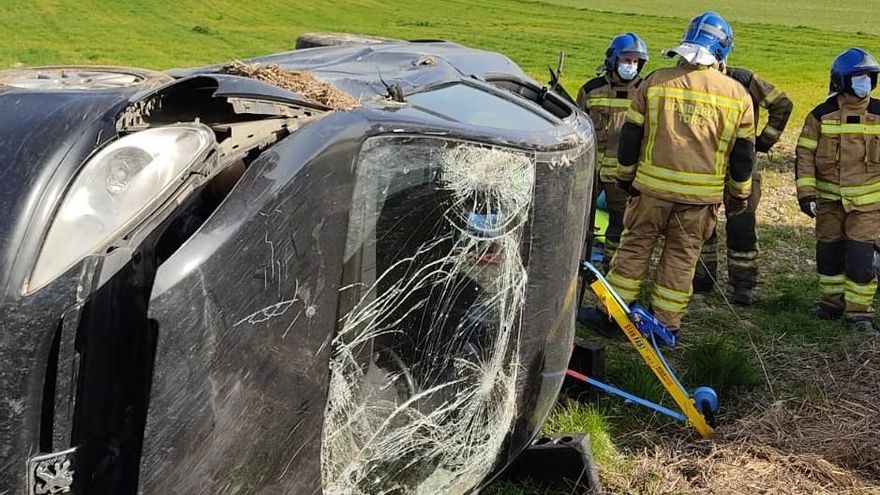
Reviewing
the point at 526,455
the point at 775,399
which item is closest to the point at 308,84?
the point at 526,455

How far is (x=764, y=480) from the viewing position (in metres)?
3.24

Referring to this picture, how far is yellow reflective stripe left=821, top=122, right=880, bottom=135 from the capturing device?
5.11 metres

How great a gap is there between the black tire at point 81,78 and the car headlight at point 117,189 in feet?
1.30

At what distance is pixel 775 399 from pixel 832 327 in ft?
4.19

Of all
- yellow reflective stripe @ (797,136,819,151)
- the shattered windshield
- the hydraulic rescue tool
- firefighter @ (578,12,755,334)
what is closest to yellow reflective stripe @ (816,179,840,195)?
yellow reflective stripe @ (797,136,819,151)

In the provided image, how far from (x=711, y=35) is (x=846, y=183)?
51.4 inches

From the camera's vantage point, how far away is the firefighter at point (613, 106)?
19.1 ft

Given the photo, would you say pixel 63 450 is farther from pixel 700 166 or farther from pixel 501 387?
pixel 700 166

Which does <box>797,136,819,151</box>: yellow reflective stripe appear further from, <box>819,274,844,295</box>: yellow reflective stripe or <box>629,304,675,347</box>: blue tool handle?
<box>629,304,675,347</box>: blue tool handle

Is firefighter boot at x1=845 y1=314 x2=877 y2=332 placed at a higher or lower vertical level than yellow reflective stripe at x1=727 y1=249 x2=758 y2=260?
lower

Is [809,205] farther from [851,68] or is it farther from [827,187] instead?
[851,68]

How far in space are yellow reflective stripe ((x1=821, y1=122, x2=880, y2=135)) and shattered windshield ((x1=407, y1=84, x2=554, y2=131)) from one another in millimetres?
3248

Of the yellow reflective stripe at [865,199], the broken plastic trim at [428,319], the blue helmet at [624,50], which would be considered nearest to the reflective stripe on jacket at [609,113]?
the blue helmet at [624,50]

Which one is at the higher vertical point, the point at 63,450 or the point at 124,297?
the point at 124,297
